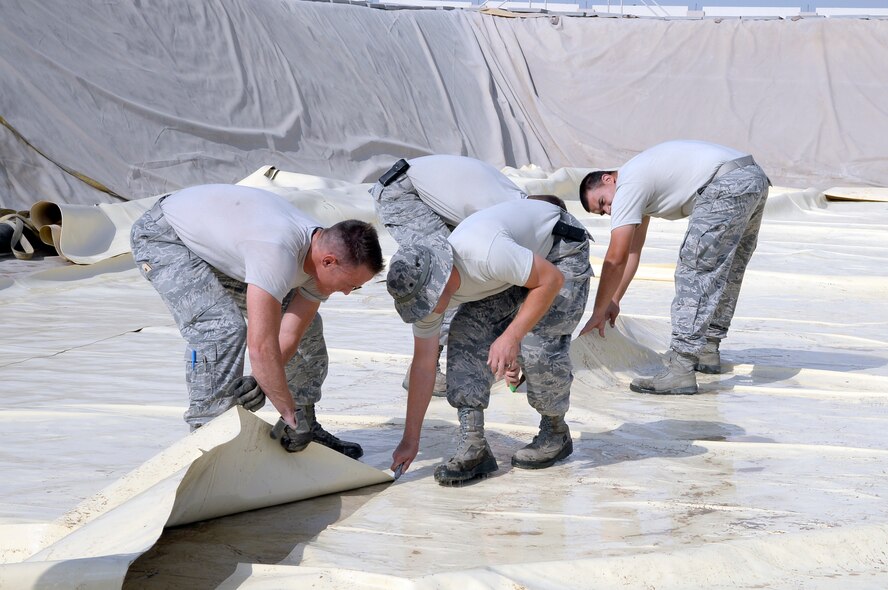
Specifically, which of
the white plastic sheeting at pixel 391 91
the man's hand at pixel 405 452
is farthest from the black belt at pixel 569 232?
the white plastic sheeting at pixel 391 91

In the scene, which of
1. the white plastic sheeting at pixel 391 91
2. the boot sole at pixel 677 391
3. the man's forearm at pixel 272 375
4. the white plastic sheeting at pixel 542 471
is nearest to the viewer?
the white plastic sheeting at pixel 542 471

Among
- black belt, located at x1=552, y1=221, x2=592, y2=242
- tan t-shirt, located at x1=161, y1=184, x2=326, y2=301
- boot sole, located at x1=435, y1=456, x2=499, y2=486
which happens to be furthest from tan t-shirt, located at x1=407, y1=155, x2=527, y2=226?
boot sole, located at x1=435, y1=456, x2=499, y2=486

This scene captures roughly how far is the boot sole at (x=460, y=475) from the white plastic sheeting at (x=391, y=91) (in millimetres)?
6053

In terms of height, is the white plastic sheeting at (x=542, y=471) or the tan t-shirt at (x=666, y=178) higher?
the tan t-shirt at (x=666, y=178)

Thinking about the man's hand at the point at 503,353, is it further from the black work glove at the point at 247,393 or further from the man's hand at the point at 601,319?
the man's hand at the point at 601,319

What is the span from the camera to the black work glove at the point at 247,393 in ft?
8.44

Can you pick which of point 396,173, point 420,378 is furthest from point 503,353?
point 396,173

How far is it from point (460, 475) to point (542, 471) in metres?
0.28

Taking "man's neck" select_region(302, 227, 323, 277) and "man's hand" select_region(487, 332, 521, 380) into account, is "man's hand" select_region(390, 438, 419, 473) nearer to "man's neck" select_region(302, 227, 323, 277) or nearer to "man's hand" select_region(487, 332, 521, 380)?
"man's hand" select_region(487, 332, 521, 380)

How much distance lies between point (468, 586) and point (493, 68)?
1341cm

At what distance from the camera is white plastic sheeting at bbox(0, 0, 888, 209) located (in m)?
8.76

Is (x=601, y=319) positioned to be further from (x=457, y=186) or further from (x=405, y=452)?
(x=405, y=452)

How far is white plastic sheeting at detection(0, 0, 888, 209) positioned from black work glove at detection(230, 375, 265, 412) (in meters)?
5.73

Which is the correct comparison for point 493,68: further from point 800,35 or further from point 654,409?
point 654,409
